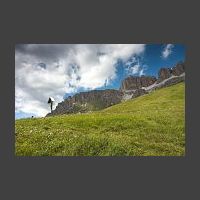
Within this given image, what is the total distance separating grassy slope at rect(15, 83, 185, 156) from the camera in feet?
80.1

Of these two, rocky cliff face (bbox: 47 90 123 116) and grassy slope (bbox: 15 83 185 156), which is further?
rocky cliff face (bbox: 47 90 123 116)

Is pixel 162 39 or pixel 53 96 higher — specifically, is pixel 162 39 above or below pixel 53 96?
above

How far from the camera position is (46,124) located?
27203 millimetres

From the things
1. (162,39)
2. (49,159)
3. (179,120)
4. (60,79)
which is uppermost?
(162,39)

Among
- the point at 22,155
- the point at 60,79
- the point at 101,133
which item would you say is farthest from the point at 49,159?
the point at 60,79

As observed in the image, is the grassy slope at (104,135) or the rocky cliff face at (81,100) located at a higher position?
the rocky cliff face at (81,100)

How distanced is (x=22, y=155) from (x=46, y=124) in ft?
10.5

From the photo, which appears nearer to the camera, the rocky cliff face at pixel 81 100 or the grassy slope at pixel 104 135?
the grassy slope at pixel 104 135

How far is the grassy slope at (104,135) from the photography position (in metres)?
24.4

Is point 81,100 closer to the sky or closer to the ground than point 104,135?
closer to the sky

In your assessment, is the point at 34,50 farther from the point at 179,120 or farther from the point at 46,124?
the point at 179,120

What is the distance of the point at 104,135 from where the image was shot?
25.3 meters

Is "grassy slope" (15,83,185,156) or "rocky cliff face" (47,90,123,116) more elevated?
"rocky cliff face" (47,90,123,116)

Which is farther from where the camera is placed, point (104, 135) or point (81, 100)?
point (81, 100)
